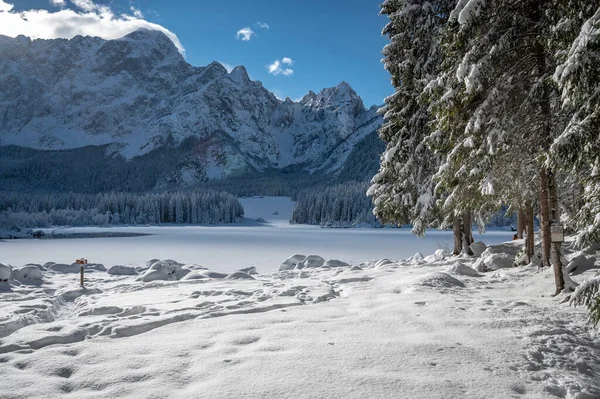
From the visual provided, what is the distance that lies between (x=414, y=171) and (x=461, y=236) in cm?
537

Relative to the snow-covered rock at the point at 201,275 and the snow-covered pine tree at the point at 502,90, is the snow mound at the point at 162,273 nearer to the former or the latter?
the snow-covered rock at the point at 201,275

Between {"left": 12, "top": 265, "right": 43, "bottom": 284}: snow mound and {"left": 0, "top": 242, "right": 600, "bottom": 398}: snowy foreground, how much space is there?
5.70 metres

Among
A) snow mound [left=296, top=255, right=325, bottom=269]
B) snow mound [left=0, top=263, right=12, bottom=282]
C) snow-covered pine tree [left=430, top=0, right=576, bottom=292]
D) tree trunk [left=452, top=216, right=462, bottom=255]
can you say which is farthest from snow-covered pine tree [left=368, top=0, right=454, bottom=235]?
snow mound [left=0, top=263, right=12, bottom=282]

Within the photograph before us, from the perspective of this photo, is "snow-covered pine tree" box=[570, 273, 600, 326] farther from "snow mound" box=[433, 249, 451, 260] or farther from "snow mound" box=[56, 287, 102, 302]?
"snow mound" box=[433, 249, 451, 260]

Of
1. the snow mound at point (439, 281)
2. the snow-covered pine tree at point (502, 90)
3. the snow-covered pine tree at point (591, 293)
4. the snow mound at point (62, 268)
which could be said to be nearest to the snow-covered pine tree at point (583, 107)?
the snow-covered pine tree at point (591, 293)

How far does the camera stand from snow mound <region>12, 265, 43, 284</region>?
1512cm

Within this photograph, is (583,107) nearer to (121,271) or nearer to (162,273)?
(162,273)

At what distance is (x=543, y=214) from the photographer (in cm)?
957

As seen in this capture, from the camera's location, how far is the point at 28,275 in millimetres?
15328

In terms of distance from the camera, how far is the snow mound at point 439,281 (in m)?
10.5

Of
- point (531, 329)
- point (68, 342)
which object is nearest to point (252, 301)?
point (68, 342)

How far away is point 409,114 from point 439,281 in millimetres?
8725

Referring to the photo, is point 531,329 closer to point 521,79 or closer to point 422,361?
point 422,361

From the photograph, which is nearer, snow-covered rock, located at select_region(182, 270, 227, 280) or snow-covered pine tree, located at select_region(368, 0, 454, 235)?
snow-covered rock, located at select_region(182, 270, 227, 280)
